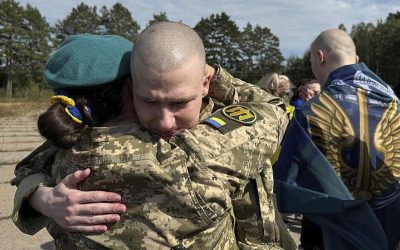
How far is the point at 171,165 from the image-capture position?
1.30 m

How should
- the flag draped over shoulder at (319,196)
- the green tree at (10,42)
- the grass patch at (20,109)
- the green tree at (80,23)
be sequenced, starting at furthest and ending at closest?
1. the green tree at (80,23)
2. the green tree at (10,42)
3. the grass patch at (20,109)
4. the flag draped over shoulder at (319,196)

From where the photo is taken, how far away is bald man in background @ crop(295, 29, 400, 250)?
8.40ft

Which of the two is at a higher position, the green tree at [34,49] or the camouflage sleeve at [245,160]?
the camouflage sleeve at [245,160]

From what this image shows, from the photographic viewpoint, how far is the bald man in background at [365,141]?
256 cm

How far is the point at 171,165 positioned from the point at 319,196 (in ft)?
3.95

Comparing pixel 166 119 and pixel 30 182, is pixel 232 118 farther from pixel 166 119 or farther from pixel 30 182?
pixel 30 182

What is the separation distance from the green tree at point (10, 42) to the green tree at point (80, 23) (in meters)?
8.56

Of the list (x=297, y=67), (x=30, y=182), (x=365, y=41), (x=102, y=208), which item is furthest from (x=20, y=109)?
(x=365, y=41)

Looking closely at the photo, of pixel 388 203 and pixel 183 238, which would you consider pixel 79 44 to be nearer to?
pixel 183 238

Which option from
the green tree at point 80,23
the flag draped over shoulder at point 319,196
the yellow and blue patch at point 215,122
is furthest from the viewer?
the green tree at point 80,23

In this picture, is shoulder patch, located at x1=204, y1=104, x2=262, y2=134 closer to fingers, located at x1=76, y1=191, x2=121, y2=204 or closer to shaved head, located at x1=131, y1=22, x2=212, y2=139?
shaved head, located at x1=131, y1=22, x2=212, y2=139

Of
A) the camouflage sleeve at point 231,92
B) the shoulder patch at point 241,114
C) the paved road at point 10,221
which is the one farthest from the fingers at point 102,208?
the paved road at point 10,221

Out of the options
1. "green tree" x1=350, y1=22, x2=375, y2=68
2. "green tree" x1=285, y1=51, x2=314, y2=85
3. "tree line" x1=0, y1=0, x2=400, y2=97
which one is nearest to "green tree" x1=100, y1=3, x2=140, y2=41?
"tree line" x1=0, y1=0, x2=400, y2=97

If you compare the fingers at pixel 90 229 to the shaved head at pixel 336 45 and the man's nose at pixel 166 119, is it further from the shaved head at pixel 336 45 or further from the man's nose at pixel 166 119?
the shaved head at pixel 336 45
